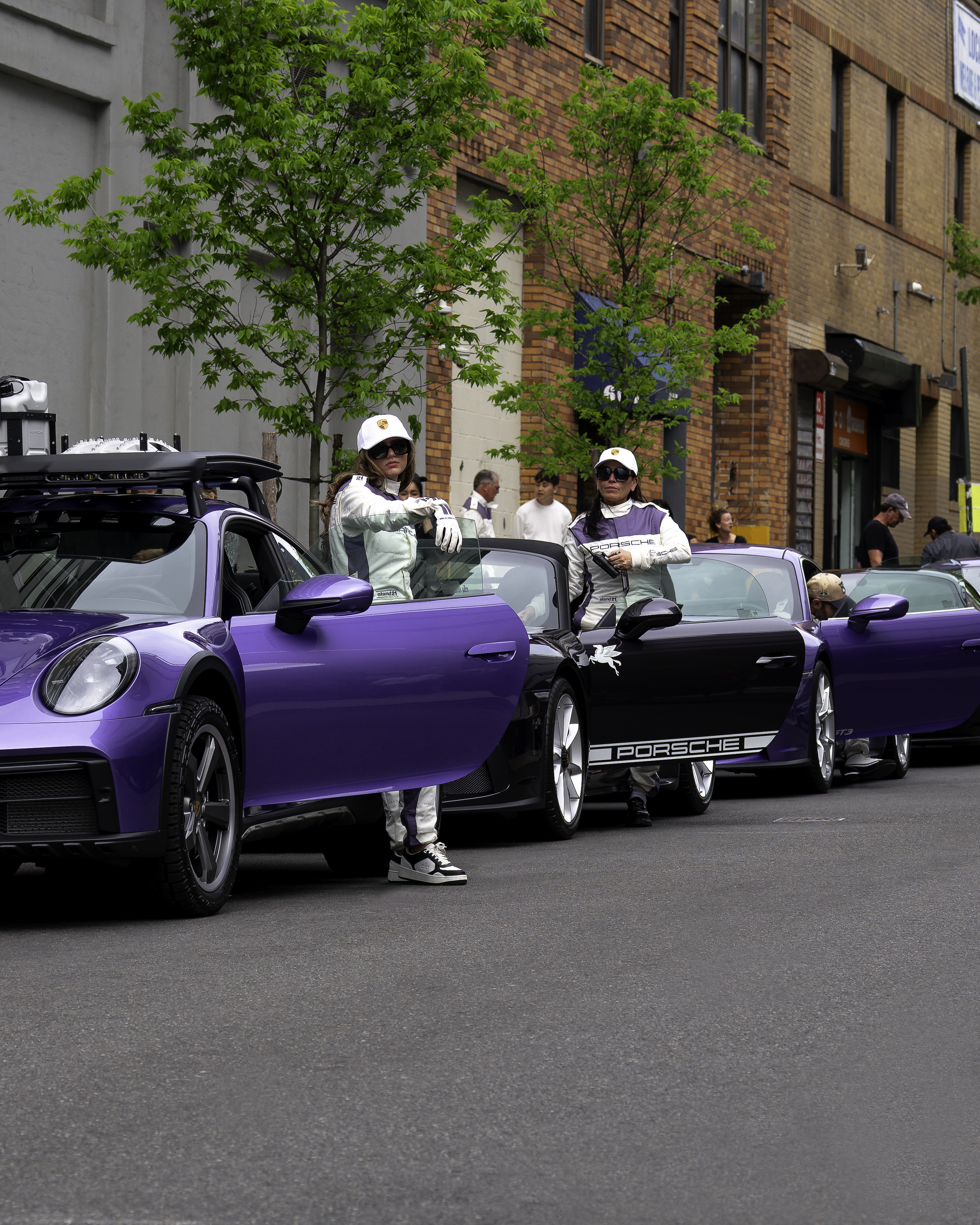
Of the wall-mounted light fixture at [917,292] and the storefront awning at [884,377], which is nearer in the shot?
the storefront awning at [884,377]

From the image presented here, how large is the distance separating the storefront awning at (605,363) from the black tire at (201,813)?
12175mm

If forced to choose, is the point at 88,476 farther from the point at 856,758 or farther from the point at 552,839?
the point at 856,758

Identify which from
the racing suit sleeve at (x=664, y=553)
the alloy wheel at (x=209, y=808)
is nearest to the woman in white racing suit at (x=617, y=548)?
the racing suit sleeve at (x=664, y=553)

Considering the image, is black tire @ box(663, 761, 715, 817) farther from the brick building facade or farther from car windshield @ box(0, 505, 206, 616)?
the brick building facade

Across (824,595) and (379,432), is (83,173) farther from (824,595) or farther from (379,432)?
(379,432)

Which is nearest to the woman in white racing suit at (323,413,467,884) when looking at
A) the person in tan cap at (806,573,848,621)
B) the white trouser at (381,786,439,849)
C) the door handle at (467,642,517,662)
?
the white trouser at (381,786,439,849)

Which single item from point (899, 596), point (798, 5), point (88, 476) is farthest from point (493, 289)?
point (798, 5)

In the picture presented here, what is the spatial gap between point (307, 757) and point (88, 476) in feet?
4.34

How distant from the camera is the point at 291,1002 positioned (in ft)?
19.0

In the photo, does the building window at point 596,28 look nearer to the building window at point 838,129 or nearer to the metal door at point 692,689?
the building window at point 838,129

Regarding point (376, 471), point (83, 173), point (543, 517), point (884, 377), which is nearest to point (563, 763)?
point (376, 471)

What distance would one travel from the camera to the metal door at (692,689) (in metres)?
10.6

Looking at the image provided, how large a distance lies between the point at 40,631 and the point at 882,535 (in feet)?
49.5

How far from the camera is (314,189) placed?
1370 centimetres
